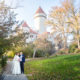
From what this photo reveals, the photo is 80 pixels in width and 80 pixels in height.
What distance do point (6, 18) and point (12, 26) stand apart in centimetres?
52

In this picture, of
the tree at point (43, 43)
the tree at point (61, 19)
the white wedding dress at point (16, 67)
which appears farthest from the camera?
the tree at point (43, 43)

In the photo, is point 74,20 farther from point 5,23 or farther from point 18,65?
point 5,23

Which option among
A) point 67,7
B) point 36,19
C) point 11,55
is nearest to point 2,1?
point 11,55

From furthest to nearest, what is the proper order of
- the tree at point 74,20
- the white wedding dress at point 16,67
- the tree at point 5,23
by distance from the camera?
the tree at point 74,20
the white wedding dress at point 16,67
the tree at point 5,23

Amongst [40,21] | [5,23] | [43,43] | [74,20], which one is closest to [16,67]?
[5,23]

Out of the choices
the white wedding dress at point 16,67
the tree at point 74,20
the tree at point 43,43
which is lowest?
the white wedding dress at point 16,67

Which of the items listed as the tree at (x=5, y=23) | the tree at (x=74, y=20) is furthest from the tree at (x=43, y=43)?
the tree at (x=5, y=23)

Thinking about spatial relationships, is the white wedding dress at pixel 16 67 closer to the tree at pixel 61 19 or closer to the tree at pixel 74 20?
the tree at pixel 74 20

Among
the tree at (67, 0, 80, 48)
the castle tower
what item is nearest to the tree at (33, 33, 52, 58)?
the tree at (67, 0, 80, 48)

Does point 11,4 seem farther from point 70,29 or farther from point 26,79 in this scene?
point 70,29

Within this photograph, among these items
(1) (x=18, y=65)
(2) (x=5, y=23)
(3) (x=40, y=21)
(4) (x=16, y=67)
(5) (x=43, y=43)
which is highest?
(3) (x=40, y=21)

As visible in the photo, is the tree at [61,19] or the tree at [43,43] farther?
the tree at [43,43]

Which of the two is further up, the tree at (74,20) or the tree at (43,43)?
the tree at (74,20)

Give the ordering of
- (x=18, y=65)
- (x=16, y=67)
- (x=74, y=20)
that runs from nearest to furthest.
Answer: (x=16, y=67) < (x=18, y=65) < (x=74, y=20)
